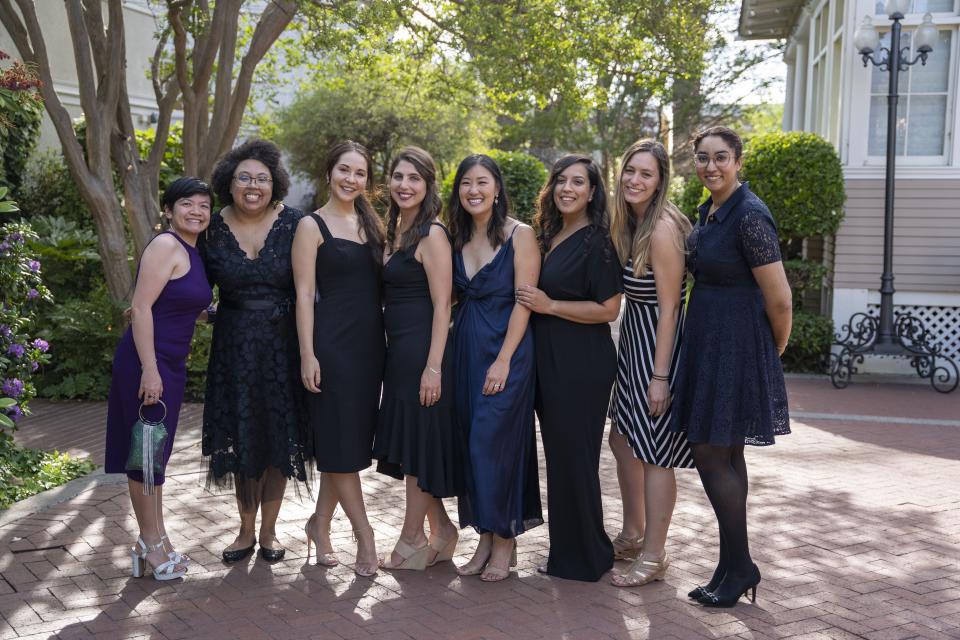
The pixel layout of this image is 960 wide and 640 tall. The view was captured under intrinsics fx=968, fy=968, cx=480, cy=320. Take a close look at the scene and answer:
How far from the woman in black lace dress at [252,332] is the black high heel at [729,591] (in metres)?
2.07

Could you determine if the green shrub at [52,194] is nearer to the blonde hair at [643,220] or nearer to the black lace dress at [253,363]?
the black lace dress at [253,363]

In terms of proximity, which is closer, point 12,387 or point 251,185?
point 251,185

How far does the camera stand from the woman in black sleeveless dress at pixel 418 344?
4.67 m

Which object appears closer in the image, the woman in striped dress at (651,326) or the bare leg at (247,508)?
the woman in striped dress at (651,326)

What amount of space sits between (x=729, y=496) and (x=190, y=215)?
288cm

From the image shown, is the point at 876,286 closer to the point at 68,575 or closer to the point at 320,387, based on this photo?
the point at 320,387

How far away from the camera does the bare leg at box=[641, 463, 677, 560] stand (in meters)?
4.62

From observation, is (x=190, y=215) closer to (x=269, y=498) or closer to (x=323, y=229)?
(x=323, y=229)

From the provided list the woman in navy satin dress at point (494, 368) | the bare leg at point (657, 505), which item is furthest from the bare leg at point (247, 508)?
the bare leg at point (657, 505)

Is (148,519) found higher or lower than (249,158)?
lower

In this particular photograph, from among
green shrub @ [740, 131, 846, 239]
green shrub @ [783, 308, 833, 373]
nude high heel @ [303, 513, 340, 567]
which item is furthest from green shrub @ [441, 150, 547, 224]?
nude high heel @ [303, 513, 340, 567]

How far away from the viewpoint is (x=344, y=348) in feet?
15.6

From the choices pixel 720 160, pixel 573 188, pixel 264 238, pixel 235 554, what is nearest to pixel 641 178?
pixel 573 188

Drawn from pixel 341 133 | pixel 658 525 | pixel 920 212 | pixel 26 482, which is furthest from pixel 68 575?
pixel 341 133
